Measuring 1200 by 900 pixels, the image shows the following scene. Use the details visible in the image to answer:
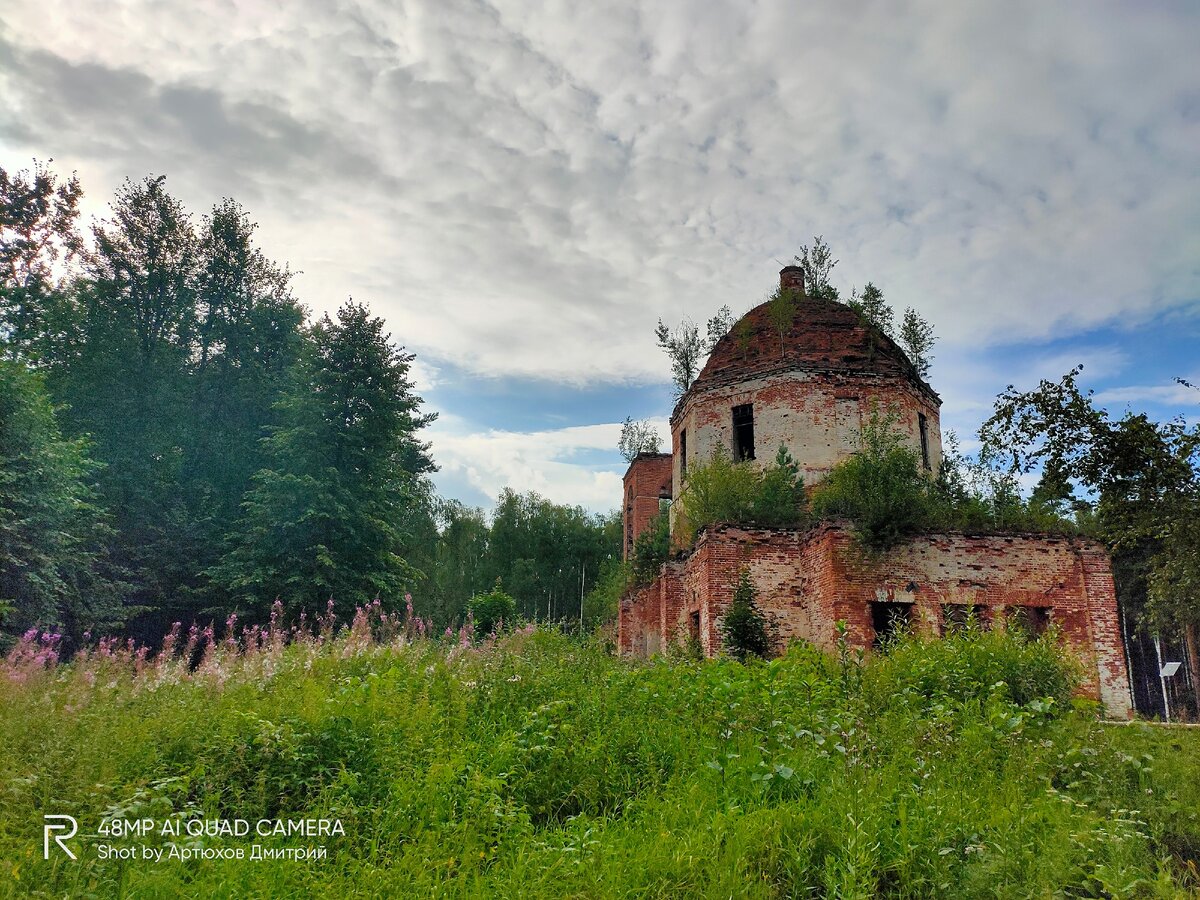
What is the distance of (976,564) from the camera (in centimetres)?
1471

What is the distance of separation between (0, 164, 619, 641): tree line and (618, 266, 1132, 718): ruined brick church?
10245 mm

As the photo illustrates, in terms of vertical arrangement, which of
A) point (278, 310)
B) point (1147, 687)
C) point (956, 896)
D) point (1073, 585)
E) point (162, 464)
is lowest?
point (1147, 687)

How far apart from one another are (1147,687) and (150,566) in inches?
1435

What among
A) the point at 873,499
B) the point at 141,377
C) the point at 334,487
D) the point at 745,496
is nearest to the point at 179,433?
the point at 141,377

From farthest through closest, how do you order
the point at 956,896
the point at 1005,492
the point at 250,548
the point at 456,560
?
the point at 456,560 → the point at 250,548 → the point at 1005,492 → the point at 956,896

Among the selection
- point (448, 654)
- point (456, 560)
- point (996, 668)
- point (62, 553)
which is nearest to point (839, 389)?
point (996, 668)

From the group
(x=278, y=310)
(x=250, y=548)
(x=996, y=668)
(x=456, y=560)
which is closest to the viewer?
(x=996, y=668)

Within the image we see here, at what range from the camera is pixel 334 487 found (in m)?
22.9

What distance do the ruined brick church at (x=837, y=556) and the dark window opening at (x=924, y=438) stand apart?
2.0 inches

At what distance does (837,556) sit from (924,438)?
9.04 m

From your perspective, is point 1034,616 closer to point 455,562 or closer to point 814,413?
point 814,413

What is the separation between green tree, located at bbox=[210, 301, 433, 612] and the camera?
72.5 ft

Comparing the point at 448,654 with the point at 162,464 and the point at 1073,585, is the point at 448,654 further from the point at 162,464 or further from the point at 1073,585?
the point at 162,464

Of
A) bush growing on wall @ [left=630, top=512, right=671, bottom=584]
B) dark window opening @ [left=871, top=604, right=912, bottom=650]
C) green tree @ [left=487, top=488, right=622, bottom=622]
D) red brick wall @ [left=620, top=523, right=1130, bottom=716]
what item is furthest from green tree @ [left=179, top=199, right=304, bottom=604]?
green tree @ [left=487, top=488, right=622, bottom=622]
